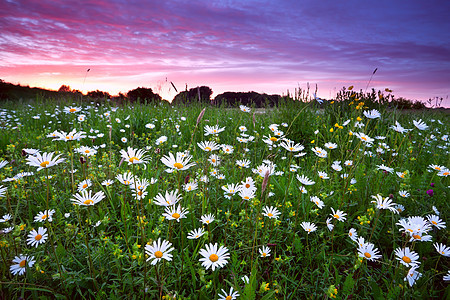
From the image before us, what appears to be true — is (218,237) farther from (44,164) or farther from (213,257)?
(44,164)

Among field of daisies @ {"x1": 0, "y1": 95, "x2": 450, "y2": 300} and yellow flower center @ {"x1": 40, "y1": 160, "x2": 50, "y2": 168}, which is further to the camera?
field of daisies @ {"x1": 0, "y1": 95, "x2": 450, "y2": 300}

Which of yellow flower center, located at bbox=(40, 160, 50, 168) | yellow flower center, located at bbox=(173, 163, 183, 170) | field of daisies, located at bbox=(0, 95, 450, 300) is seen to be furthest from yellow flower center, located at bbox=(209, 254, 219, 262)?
yellow flower center, located at bbox=(40, 160, 50, 168)

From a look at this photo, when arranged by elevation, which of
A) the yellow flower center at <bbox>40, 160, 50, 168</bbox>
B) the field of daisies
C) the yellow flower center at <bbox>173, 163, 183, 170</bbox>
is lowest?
the field of daisies

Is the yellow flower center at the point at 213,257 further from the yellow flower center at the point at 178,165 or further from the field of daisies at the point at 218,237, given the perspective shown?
the yellow flower center at the point at 178,165

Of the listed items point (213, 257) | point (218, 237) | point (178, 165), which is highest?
point (178, 165)

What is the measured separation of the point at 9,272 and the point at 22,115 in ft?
21.6

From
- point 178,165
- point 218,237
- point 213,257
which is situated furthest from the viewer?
point 218,237

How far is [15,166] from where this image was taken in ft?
10.1

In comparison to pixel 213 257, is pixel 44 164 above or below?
above

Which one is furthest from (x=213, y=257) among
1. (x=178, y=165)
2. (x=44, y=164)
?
(x=44, y=164)

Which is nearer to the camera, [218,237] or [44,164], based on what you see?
[44,164]

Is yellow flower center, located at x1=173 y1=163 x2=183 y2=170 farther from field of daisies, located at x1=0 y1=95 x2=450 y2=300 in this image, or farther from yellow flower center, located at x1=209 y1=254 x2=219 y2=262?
yellow flower center, located at x1=209 y1=254 x2=219 y2=262

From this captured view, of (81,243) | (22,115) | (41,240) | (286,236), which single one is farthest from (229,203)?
(22,115)

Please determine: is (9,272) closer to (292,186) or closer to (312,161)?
(292,186)
